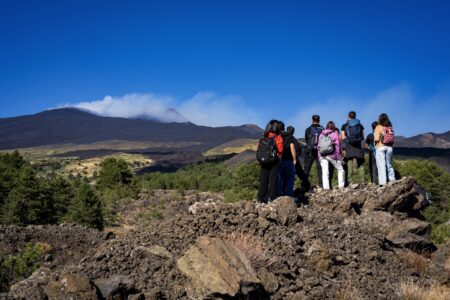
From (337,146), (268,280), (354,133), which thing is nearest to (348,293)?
(268,280)

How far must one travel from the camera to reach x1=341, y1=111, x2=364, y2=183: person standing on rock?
13.0 metres

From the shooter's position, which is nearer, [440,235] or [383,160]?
[440,235]

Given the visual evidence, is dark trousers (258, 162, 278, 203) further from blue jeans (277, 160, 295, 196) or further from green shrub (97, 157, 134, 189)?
green shrub (97, 157, 134, 189)

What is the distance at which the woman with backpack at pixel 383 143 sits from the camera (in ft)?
40.6

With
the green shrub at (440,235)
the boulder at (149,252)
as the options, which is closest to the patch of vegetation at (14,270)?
the boulder at (149,252)

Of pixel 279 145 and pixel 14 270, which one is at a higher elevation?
pixel 279 145

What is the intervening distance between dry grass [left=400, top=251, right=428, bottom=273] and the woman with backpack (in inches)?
137

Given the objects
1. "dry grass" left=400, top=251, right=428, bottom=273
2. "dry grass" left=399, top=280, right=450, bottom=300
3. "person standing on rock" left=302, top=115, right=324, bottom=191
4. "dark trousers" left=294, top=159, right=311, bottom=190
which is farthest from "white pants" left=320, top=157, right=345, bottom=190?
"dry grass" left=399, top=280, right=450, bottom=300

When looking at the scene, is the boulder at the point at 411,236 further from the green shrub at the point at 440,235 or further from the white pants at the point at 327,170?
the white pants at the point at 327,170

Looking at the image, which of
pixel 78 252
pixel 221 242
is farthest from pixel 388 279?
pixel 78 252

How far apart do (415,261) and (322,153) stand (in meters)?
3.94

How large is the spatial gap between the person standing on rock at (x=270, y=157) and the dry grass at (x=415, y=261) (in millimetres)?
2934

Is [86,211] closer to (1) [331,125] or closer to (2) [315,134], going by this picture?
(2) [315,134]

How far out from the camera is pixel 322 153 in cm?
1234
